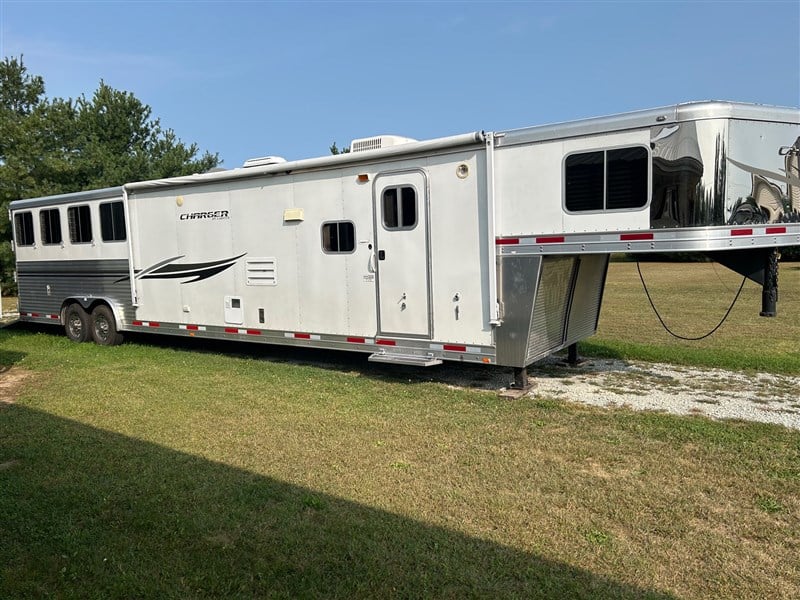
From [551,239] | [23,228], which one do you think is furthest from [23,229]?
[551,239]

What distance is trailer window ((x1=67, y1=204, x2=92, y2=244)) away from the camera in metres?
10.7

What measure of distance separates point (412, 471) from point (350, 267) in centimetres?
350

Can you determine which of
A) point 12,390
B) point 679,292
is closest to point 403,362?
point 12,390

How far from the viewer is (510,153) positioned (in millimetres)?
6527

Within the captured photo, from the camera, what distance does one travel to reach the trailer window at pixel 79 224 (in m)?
10.7

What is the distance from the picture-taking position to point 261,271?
8.73 m

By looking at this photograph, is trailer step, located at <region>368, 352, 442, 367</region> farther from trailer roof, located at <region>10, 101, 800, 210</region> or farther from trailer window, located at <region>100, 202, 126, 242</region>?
trailer window, located at <region>100, 202, 126, 242</region>

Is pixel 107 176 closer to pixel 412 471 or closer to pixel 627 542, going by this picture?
pixel 412 471

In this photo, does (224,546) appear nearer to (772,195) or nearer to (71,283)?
(772,195)

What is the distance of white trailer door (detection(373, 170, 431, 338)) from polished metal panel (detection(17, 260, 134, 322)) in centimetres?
516

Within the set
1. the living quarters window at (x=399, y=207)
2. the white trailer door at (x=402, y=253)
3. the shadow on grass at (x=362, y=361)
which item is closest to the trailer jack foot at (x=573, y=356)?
the shadow on grass at (x=362, y=361)

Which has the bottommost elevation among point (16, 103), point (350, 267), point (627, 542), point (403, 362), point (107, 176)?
point (627, 542)

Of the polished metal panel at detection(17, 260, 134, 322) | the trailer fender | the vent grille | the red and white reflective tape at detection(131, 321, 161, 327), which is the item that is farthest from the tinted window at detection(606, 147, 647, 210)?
the trailer fender

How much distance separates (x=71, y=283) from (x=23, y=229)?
1738 millimetres
